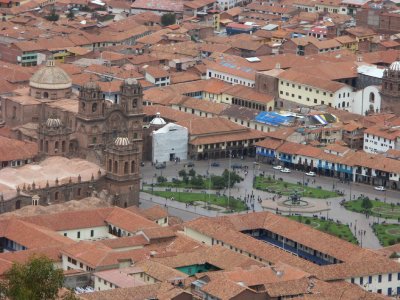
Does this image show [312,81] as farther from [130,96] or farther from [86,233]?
[86,233]

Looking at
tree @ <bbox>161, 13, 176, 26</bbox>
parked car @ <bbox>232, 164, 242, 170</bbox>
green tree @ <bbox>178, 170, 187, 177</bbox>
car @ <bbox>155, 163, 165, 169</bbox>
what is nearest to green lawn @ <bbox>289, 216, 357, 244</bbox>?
green tree @ <bbox>178, 170, 187, 177</bbox>

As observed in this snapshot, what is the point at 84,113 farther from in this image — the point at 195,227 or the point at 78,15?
the point at 78,15

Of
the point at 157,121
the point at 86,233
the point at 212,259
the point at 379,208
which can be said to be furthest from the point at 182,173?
the point at 212,259

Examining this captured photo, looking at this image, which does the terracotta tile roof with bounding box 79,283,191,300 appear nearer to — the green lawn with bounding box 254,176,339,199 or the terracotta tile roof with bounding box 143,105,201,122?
the green lawn with bounding box 254,176,339,199

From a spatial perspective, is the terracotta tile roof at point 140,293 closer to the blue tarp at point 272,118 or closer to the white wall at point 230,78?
the blue tarp at point 272,118

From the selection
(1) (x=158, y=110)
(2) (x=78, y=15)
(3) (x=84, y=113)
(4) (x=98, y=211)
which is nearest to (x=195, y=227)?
(4) (x=98, y=211)
